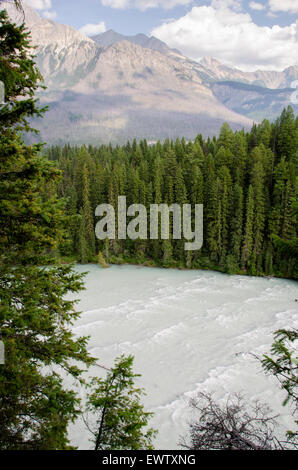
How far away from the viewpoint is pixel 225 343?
1853 centimetres

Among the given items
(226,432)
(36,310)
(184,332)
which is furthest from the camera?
(184,332)

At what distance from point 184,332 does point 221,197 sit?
68.2ft

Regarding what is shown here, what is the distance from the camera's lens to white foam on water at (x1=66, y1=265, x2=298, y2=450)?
Answer: 44.2 feet

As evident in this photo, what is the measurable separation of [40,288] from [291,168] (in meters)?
35.0

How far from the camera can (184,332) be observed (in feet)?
65.9

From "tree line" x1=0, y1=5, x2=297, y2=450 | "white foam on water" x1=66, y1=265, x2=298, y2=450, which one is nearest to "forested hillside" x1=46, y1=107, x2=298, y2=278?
"white foam on water" x1=66, y1=265, x2=298, y2=450

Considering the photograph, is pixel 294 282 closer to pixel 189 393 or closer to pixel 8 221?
pixel 189 393

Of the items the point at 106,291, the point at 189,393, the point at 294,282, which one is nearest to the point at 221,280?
the point at 294,282

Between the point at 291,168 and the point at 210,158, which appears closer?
the point at 291,168

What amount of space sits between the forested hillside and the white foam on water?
12.5ft

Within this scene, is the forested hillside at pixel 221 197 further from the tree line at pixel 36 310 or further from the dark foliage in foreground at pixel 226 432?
the tree line at pixel 36 310

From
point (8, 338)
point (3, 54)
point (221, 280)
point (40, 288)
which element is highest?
point (3, 54)

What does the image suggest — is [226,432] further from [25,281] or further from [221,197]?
[221,197]

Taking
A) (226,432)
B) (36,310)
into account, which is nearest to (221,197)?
(226,432)
